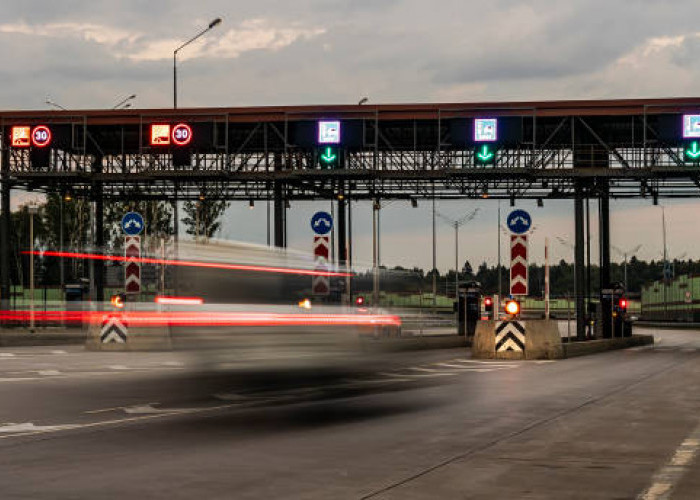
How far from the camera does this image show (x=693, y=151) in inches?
1948

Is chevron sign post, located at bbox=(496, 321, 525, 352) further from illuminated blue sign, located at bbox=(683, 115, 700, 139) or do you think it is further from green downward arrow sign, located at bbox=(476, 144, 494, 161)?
illuminated blue sign, located at bbox=(683, 115, 700, 139)

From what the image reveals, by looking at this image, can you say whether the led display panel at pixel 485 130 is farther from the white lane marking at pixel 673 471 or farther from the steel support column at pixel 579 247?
the white lane marking at pixel 673 471

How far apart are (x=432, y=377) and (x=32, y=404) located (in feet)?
30.5

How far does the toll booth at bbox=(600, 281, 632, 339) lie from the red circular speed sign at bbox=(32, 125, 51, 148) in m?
24.7

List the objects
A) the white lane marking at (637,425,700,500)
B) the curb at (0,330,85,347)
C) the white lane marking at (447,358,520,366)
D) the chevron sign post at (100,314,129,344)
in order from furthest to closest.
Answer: the curb at (0,330,85,347), the chevron sign post at (100,314,129,344), the white lane marking at (447,358,520,366), the white lane marking at (637,425,700,500)

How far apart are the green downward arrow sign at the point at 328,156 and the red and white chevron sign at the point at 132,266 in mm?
17990

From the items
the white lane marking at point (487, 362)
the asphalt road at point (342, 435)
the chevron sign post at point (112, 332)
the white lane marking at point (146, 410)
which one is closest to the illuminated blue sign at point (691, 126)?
the white lane marking at point (487, 362)

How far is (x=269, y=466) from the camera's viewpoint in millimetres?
10719

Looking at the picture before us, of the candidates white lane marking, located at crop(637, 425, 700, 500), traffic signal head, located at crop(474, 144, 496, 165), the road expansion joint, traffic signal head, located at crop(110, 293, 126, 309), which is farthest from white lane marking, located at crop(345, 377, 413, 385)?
traffic signal head, located at crop(474, 144, 496, 165)

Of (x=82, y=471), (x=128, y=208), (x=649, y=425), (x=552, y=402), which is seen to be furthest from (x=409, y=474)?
(x=128, y=208)

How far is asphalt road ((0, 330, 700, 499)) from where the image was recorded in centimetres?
970

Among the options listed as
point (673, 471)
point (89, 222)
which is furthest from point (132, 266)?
point (89, 222)

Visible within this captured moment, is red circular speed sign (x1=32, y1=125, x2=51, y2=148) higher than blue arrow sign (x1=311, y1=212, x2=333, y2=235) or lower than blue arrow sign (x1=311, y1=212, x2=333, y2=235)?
higher

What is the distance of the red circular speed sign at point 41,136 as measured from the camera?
5175 cm
